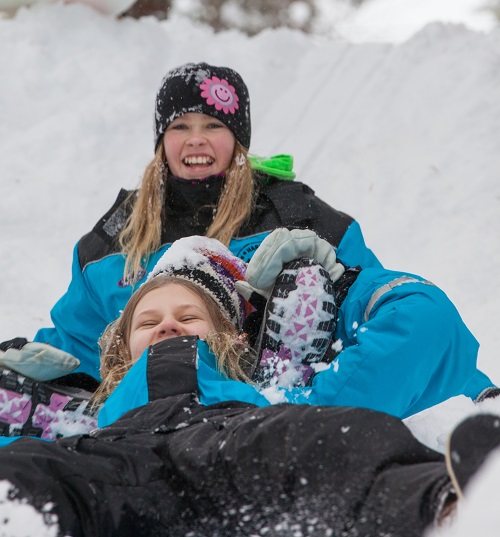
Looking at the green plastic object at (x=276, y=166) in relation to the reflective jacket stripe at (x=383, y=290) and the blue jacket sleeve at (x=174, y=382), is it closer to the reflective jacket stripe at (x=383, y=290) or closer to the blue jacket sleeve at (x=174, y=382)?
the reflective jacket stripe at (x=383, y=290)

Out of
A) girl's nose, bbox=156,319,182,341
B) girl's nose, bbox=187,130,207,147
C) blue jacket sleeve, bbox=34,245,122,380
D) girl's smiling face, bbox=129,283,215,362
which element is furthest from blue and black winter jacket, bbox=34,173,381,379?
girl's nose, bbox=156,319,182,341

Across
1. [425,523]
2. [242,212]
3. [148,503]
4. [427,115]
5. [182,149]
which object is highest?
[427,115]

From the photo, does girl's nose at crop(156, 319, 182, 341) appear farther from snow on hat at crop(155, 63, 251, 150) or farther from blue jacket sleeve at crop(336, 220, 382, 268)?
snow on hat at crop(155, 63, 251, 150)

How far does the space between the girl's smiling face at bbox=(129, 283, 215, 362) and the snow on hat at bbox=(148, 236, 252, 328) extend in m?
0.08

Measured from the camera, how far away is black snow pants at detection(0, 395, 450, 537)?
1325 millimetres

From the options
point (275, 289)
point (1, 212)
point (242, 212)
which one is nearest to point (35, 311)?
point (1, 212)

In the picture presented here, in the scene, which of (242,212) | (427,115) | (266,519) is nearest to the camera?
(266,519)

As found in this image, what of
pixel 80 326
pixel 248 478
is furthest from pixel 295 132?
pixel 248 478

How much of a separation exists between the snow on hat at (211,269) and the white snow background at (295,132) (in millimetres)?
961

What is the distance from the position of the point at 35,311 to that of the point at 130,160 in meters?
1.29

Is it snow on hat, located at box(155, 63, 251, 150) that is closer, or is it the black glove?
the black glove

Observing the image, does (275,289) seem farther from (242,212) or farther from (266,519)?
(266,519)

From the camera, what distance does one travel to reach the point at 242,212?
2850mm

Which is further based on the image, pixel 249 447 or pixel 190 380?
pixel 190 380
